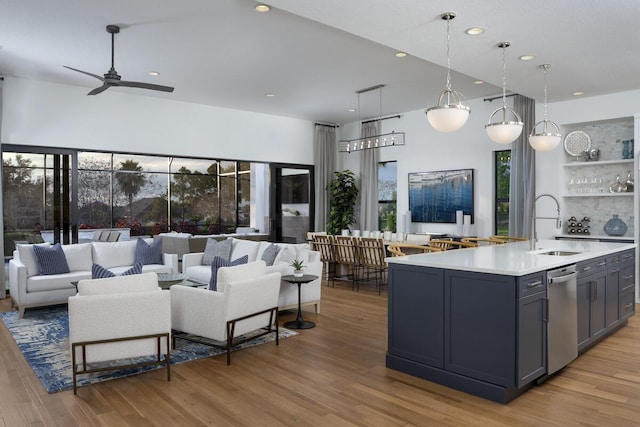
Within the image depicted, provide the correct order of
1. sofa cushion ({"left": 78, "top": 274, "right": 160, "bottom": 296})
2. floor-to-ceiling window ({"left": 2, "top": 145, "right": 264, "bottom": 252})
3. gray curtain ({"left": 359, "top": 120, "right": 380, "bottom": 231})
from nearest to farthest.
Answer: sofa cushion ({"left": 78, "top": 274, "right": 160, "bottom": 296}) → floor-to-ceiling window ({"left": 2, "top": 145, "right": 264, "bottom": 252}) → gray curtain ({"left": 359, "top": 120, "right": 380, "bottom": 231})

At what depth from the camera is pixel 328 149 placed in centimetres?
1102

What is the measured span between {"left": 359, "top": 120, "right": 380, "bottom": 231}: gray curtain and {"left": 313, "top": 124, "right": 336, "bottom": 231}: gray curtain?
0.82 m

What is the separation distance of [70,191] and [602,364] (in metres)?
7.83

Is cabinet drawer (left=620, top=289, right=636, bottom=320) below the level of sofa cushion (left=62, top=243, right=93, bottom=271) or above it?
below

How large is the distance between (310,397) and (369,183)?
7475mm

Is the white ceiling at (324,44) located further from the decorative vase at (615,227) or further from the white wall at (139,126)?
the decorative vase at (615,227)

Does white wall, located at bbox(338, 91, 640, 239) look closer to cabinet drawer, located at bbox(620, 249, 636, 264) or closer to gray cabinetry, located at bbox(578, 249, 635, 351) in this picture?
cabinet drawer, located at bbox(620, 249, 636, 264)

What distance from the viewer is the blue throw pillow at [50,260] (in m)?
6.05

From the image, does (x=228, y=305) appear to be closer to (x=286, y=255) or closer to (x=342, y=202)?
(x=286, y=255)

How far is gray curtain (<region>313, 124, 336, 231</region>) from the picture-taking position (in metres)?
10.8

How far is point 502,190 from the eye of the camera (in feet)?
27.9

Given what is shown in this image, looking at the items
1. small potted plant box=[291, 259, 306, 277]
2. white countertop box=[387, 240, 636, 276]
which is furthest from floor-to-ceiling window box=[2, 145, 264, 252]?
white countertop box=[387, 240, 636, 276]

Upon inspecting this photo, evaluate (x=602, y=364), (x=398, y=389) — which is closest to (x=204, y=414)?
(x=398, y=389)

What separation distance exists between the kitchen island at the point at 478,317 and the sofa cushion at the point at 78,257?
4771 mm
